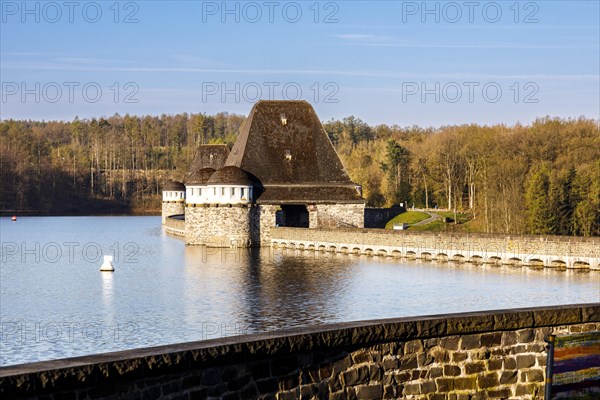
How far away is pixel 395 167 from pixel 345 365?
9407cm

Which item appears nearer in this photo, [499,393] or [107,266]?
[499,393]

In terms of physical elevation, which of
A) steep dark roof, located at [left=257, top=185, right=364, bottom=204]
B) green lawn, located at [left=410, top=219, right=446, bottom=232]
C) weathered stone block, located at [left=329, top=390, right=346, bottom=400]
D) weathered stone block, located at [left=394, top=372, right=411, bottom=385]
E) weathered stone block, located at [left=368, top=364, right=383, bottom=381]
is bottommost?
green lawn, located at [left=410, top=219, right=446, bottom=232]

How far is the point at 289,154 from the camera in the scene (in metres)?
58.9

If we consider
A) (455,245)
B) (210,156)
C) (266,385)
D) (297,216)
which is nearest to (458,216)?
(297,216)

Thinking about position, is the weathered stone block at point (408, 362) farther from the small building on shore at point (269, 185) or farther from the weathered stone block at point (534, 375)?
the small building on shore at point (269, 185)

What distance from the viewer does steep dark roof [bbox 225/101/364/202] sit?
57781mm

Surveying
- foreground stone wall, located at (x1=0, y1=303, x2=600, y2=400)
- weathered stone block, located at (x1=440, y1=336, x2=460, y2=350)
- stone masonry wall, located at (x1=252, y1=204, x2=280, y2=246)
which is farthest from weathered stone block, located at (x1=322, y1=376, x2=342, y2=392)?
stone masonry wall, located at (x1=252, y1=204, x2=280, y2=246)

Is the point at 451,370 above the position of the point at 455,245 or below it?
above

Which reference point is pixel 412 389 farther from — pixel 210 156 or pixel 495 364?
pixel 210 156

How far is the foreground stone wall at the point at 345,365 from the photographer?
7.13 meters

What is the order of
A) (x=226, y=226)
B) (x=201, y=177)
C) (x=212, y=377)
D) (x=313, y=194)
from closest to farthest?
1. (x=212, y=377)
2. (x=226, y=226)
3. (x=313, y=194)
4. (x=201, y=177)

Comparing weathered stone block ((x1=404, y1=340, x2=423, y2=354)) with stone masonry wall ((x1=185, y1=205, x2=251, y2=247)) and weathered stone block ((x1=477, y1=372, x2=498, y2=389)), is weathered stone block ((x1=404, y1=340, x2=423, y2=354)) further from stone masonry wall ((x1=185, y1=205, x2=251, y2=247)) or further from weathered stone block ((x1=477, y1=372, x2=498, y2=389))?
stone masonry wall ((x1=185, y1=205, x2=251, y2=247))

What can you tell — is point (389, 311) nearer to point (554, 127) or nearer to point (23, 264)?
point (23, 264)

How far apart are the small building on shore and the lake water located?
4149 mm
